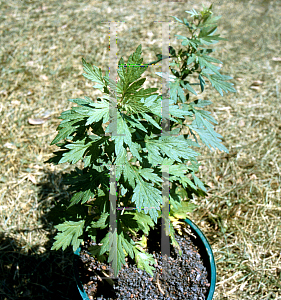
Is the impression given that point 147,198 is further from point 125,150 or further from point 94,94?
point 94,94

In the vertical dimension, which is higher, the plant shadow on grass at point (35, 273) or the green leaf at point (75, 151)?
the green leaf at point (75, 151)

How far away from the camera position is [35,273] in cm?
246

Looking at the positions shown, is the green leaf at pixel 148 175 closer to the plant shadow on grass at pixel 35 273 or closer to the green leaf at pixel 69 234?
the green leaf at pixel 69 234

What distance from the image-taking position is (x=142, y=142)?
1.51 meters

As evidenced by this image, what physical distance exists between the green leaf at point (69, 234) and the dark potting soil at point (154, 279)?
0.37m

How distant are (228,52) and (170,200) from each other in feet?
11.1

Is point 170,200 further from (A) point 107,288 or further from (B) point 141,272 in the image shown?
(A) point 107,288

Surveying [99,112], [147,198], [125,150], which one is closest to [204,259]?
[147,198]

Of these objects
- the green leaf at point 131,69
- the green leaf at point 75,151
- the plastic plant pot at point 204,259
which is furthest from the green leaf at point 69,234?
the green leaf at point 131,69

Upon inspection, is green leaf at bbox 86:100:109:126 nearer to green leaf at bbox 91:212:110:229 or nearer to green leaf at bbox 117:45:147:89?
green leaf at bbox 117:45:147:89

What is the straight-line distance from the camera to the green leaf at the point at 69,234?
168cm

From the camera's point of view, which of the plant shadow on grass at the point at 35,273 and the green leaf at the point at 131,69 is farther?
the plant shadow on grass at the point at 35,273

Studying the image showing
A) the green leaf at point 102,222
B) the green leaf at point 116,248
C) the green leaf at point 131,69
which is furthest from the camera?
the green leaf at point 102,222

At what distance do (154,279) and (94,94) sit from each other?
7.90 feet
